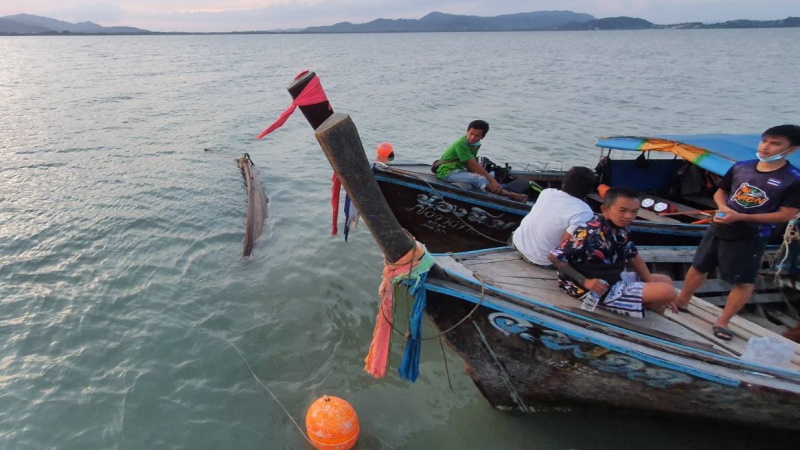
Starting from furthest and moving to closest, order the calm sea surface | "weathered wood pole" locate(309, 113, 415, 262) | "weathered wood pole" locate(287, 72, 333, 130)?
the calm sea surface → "weathered wood pole" locate(287, 72, 333, 130) → "weathered wood pole" locate(309, 113, 415, 262)

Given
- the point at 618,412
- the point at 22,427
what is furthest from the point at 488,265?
the point at 22,427

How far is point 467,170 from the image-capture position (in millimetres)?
7133

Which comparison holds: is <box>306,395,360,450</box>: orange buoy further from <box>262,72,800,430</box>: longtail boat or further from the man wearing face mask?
the man wearing face mask

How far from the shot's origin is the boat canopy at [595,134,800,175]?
6.50 metres

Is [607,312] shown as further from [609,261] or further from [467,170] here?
[467,170]

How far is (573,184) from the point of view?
→ 3861 millimetres

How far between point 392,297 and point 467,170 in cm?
395

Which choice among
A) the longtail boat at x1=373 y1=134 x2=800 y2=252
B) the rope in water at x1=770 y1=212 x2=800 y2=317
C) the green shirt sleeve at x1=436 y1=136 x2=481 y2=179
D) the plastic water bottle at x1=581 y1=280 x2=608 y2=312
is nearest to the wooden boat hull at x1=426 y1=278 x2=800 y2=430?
the plastic water bottle at x1=581 y1=280 x2=608 y2=312

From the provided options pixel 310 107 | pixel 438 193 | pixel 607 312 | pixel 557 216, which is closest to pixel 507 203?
pixel 438 193

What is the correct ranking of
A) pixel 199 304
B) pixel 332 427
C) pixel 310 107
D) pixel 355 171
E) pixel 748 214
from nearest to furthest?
pixel 355 171
pixel 310 107
pixel 748 214
pixel 332 427
pixel 199 304

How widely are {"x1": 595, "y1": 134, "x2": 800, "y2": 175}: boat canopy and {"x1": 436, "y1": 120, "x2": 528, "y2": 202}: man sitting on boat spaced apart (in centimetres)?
211

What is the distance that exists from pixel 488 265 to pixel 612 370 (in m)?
1.34

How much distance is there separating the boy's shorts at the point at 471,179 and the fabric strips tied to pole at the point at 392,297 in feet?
11.5

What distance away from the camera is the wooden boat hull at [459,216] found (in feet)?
21.4
